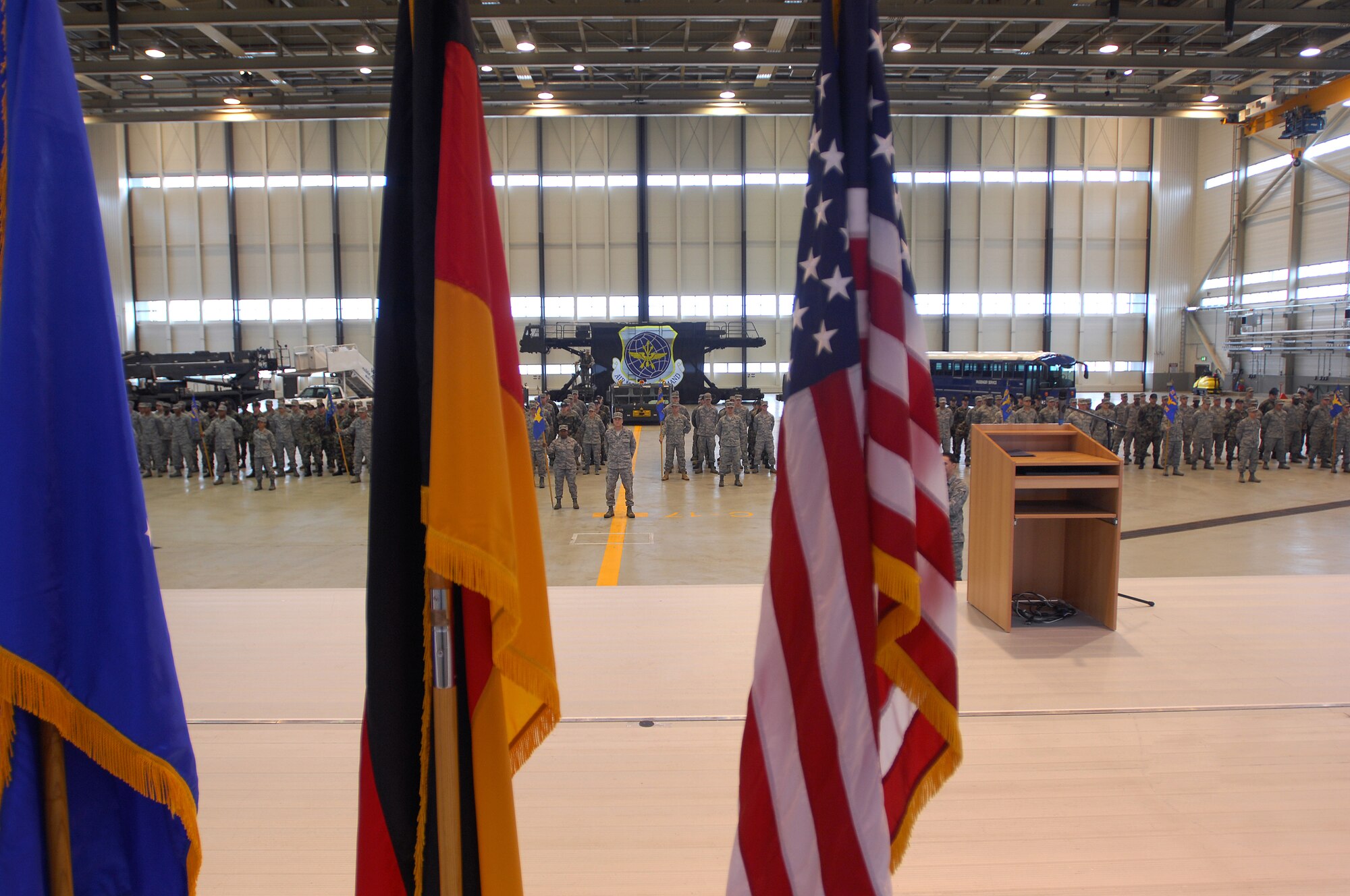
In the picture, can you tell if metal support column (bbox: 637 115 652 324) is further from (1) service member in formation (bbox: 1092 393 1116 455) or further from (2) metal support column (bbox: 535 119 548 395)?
(1) service member in formation (bbox: 1092 393 1116 455)

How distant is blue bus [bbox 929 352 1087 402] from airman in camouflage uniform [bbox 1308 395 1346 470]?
6.05 metres

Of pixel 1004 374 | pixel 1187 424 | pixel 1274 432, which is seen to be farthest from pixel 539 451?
pixel 1004 374

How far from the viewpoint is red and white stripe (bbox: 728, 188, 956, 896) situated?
177 centimetres

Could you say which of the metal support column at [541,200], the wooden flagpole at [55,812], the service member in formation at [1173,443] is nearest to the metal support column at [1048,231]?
the service member in formation at [1173,443]

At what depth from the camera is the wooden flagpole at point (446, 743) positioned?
4.76 ft

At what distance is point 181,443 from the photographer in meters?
14.2

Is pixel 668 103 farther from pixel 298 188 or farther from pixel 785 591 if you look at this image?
pixel 785 591

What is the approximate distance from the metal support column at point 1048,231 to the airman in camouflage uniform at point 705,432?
753 inches

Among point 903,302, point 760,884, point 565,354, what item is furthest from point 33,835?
point 565,354

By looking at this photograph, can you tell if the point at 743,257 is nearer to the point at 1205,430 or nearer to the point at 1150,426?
the point at 1150,426

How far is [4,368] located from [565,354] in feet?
89.5

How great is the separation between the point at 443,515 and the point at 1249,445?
1444 centimetres

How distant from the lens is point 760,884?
1804 mm

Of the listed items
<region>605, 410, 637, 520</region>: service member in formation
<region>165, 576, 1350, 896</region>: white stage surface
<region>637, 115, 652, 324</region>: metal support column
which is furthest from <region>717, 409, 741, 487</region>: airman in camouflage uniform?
<region>637, 115, 652, 324</region>: metal support column
